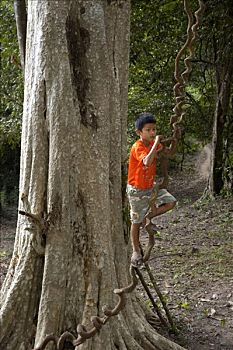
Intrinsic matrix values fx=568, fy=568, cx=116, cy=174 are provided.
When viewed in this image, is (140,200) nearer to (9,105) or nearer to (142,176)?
(142,176)

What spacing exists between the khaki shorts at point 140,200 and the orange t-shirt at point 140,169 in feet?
0.23

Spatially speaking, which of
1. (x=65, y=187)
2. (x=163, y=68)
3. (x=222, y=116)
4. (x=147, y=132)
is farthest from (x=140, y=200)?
(x=163, y=68)

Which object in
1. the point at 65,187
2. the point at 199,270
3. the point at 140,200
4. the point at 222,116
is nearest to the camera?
the point at 65,187

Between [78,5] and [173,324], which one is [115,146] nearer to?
[78,5]

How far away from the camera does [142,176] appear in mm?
5613

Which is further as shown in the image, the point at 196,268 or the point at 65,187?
the point at 196,268

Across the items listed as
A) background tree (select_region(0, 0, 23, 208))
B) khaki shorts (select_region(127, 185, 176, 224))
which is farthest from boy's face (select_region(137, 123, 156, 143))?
background tree (select_region(0, 0, 23, 208))

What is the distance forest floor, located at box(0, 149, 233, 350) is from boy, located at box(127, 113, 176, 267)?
79 cm

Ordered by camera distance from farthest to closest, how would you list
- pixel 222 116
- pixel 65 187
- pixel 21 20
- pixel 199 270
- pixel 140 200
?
pixel 222 116 < pixel 199 270 < pixel 140 200 < pixel 21 20 < pixel 65 187

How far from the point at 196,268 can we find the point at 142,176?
2369mm

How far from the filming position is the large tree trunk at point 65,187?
160 inches

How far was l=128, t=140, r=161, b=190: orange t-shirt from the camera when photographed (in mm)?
5445

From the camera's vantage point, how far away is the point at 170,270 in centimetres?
751

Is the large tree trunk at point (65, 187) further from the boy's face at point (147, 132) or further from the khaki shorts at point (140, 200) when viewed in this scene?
the khaki shorts at point (140, 200)
